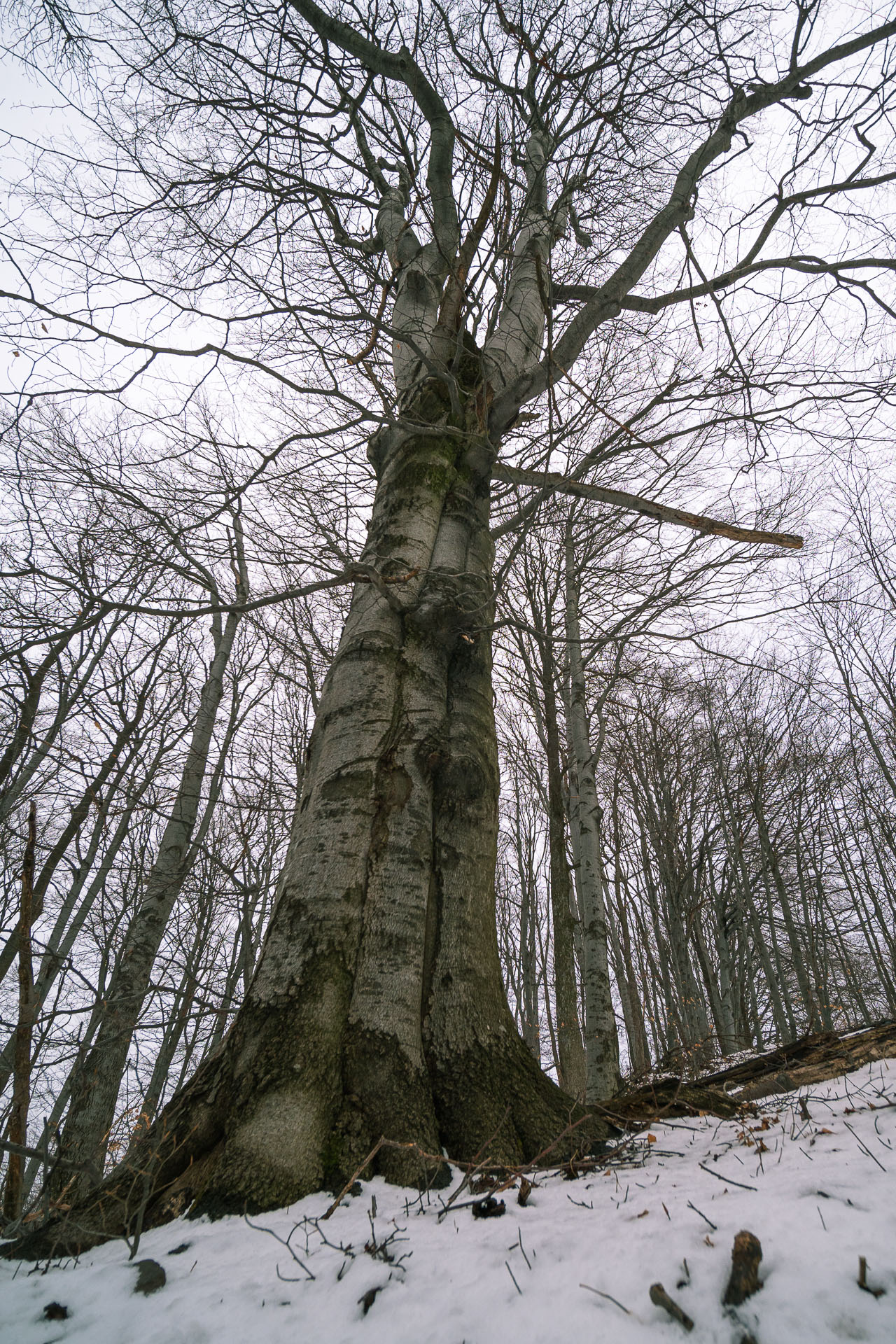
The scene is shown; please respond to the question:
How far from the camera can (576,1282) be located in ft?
3.26

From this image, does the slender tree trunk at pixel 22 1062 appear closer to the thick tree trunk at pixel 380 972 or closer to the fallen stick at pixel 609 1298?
the thick tree trunk at pixel 380 972

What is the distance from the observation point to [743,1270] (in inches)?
35.8

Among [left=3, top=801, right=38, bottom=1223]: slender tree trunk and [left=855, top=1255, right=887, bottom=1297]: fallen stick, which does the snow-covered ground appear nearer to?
[left=855, top=1255, right=887, bottom=1297]: fallen stick

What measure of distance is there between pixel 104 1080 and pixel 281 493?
4685 mm

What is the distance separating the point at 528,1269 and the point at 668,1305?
0.28 m

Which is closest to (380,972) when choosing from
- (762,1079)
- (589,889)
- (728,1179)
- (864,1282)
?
(728,1179)

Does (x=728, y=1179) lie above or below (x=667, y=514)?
below

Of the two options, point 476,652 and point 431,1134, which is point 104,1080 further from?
point 476,652

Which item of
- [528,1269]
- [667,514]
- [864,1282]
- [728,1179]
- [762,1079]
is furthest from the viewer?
[667,514]

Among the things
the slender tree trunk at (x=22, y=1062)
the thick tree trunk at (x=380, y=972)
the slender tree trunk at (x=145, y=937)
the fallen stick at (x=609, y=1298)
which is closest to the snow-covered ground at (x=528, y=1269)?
the fallen stick at (x=609, y=1298)

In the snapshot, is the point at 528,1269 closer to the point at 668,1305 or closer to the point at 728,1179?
the point at 668,1305

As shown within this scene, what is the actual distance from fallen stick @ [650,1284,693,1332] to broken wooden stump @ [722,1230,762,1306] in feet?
0.20

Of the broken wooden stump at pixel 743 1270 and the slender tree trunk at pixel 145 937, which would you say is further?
the slender tree trunk at pixel 145 937

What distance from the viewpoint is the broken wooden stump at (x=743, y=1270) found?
0.87 m
